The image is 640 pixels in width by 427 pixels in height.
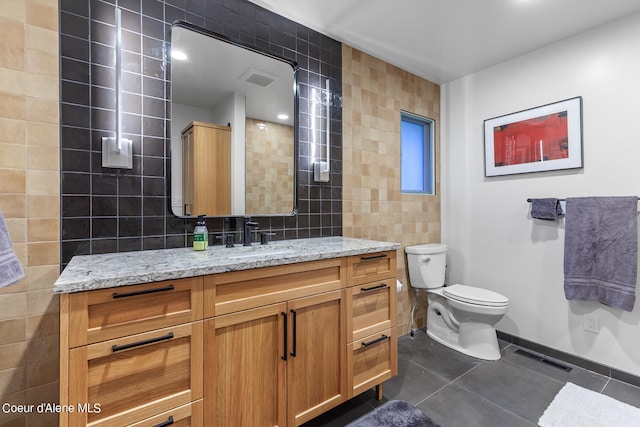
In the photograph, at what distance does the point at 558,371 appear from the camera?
6.95 feet

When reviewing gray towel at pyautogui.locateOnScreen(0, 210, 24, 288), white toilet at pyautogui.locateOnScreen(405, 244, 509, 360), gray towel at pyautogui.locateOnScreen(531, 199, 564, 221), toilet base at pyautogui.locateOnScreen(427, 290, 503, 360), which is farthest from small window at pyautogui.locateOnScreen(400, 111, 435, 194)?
gray towel at pyautogui.locateOnScreen(0, 210, 24, 288)

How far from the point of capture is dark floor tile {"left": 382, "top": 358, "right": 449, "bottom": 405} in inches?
72.4

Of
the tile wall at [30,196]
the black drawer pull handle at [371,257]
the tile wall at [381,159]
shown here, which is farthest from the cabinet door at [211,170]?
the tile wall at [381,159]

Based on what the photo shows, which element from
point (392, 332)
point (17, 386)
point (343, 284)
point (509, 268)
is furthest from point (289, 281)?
point (509, 268)

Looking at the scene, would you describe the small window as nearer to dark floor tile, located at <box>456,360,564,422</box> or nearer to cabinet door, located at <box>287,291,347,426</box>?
dark floor tile, located at <box>456,360,564,422</box>

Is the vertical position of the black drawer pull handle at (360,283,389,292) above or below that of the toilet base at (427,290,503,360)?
above

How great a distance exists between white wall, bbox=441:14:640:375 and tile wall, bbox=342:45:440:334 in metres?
0.35

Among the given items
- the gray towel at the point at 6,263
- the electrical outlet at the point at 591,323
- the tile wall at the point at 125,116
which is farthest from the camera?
the electrical outlet at the point at 591,323

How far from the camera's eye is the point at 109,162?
1410mm

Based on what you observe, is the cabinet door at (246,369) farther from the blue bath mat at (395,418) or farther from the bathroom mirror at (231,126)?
the bathroom mirror at (231,126)

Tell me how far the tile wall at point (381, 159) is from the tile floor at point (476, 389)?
0.59m

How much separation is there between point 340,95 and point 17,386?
2.44 m

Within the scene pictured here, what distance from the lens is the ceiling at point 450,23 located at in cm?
187

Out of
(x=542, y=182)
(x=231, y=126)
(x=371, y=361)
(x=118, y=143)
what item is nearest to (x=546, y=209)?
(x=542, y=182)
